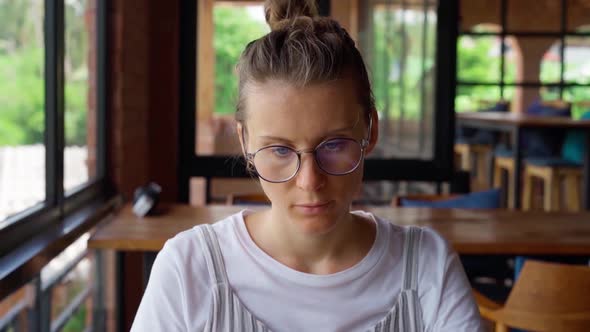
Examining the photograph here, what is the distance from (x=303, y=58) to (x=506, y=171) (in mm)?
5949

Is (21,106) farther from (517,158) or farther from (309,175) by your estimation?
(517,158)

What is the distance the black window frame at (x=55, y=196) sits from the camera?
2.02 metres

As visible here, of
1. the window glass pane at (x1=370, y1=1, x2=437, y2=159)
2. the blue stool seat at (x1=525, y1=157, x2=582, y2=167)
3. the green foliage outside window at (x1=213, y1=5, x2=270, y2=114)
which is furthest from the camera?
the blue stool seat at (x1=525, y1=157, x2=582, y2=167)

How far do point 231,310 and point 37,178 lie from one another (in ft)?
4.66

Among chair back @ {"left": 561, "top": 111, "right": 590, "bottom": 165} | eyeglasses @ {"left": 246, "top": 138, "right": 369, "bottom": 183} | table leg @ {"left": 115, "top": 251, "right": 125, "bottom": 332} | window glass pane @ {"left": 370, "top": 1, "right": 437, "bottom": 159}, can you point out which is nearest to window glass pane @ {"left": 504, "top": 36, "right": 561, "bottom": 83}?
chair back @ {"left": 561, "top": 111, "right": 590, "bottom": 165}

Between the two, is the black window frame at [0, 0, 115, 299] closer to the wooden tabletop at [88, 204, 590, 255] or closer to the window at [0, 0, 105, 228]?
the window at [0, 0, 105, 228]

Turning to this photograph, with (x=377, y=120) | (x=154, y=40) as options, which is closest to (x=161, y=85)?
(x=154, y=40)

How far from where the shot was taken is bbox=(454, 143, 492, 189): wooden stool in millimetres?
7371

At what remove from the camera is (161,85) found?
4121 millimetres

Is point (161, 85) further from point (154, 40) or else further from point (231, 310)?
point (231, 310)

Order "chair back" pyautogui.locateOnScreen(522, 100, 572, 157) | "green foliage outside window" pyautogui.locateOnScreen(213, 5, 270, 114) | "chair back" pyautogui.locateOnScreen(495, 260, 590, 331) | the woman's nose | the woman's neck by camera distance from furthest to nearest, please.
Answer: "chair back" pyautogui.locateOnScreen(522, 100, 572, 157), "green foliage outside window" pyautogui.locateOnScreen(213, 5, 270, 114), "chair back" pyautogui.locateOnScreen(495, 260, 590, 331), the woman's neck, the woman's nose

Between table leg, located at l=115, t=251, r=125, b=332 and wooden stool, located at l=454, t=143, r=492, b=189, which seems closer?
table leg, located at l=115, t=251, r=125, b=332

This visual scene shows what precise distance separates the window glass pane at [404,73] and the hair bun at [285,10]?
282cm

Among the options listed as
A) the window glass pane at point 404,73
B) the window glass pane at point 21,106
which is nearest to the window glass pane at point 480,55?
the window glass pane at point 404,73
